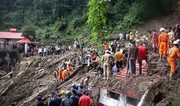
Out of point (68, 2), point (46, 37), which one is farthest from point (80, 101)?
point (68, 2)

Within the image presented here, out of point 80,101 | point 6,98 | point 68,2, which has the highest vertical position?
point 68,2

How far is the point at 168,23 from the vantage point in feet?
137

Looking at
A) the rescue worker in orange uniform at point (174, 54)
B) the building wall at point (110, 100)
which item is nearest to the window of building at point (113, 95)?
the building wall at point (110, 100)

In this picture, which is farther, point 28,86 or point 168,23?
point 168,23

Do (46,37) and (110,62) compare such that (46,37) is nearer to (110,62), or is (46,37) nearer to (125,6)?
(125,6)

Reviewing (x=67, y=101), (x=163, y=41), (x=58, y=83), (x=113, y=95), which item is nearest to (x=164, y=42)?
(x=163, y=41)

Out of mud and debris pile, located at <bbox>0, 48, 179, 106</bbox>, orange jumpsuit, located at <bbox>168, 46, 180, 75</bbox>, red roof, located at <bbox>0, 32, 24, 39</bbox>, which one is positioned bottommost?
mud and debris pile, located at <bbox>0, 48, 179, 106</bbox>

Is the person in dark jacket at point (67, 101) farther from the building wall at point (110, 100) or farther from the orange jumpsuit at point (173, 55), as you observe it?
the orange jumpsuit at point (173, 55)

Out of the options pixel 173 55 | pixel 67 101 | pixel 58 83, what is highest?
pixel 173 55

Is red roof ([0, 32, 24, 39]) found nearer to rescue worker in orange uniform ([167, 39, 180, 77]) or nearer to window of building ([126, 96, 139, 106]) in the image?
window of building ([126, 96, 139, 106])

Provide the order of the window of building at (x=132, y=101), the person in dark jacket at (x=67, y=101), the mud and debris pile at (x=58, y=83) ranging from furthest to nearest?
1. the window of building at (x=132, y=101)
2. the mud and debris pile at (x=58, y=83)
3. the person in dark jacket at (x=67, y=101)

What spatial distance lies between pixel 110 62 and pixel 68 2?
49.8 m

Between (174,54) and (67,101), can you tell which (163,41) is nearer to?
(174,54)

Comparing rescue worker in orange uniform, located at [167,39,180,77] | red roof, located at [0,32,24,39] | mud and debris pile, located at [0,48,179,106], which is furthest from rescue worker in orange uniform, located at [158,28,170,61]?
red roof, located at [0,32,24,39]
